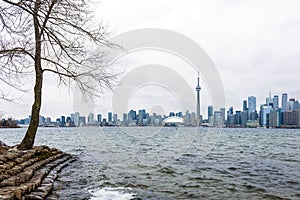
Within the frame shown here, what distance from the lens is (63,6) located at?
11.1 metres

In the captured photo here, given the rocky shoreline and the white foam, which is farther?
the white foam

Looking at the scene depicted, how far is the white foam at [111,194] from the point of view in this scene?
9516 millimetres

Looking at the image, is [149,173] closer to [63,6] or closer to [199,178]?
[199,178]

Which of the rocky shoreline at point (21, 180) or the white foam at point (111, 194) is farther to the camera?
the white foam at point (111, 194)

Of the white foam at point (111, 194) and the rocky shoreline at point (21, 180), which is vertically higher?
the rocky shoreline at point (21, 180)

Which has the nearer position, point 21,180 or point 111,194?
point 21,180

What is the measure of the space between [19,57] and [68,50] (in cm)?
229

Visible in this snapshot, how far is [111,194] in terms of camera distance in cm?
997

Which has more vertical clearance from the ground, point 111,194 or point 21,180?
point 21,180

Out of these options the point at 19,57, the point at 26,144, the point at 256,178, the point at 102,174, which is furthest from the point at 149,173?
the point at 19,57

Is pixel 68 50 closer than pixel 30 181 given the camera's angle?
No

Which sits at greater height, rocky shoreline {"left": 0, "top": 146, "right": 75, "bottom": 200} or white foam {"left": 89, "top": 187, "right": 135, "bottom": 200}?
rocky shoreline {"left": 0, "top": 146, "right": 75, "bottom": 200}

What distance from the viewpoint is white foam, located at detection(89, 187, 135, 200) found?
952cm

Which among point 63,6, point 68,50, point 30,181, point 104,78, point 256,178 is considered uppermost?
point 63,6
